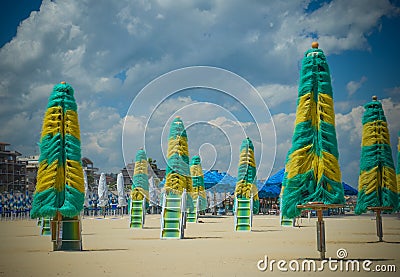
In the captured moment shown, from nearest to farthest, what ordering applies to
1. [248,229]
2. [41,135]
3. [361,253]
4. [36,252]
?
[361,253]
[36,252]
[41,135]
[248,229]

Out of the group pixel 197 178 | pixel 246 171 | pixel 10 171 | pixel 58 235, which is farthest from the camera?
pixel 10 171

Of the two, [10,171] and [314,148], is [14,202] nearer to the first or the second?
[10,171]

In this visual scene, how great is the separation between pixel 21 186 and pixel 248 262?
1572 inches

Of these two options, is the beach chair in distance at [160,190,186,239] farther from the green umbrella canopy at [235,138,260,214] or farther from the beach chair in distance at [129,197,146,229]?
the green umbrella canopy at [235,138,260,214]

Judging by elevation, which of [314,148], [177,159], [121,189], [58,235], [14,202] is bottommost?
[58,235]

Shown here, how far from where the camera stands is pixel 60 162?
12.6 metres

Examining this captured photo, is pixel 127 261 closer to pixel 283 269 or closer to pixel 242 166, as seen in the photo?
pixel 283 269

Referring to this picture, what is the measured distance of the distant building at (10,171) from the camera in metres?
36.9

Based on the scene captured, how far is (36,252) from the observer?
1202cm

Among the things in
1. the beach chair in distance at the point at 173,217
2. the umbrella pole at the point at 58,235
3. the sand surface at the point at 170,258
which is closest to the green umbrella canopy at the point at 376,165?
the sand surface at the point at 170,258

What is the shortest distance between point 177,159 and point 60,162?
1108 cm

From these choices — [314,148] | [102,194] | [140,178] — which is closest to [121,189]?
[102,194]

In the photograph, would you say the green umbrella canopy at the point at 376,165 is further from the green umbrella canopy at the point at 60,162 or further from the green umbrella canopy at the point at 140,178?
the green umbrella canopy at the point at 140,178

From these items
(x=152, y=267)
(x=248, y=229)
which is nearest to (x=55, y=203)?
(x=152, y=267)
